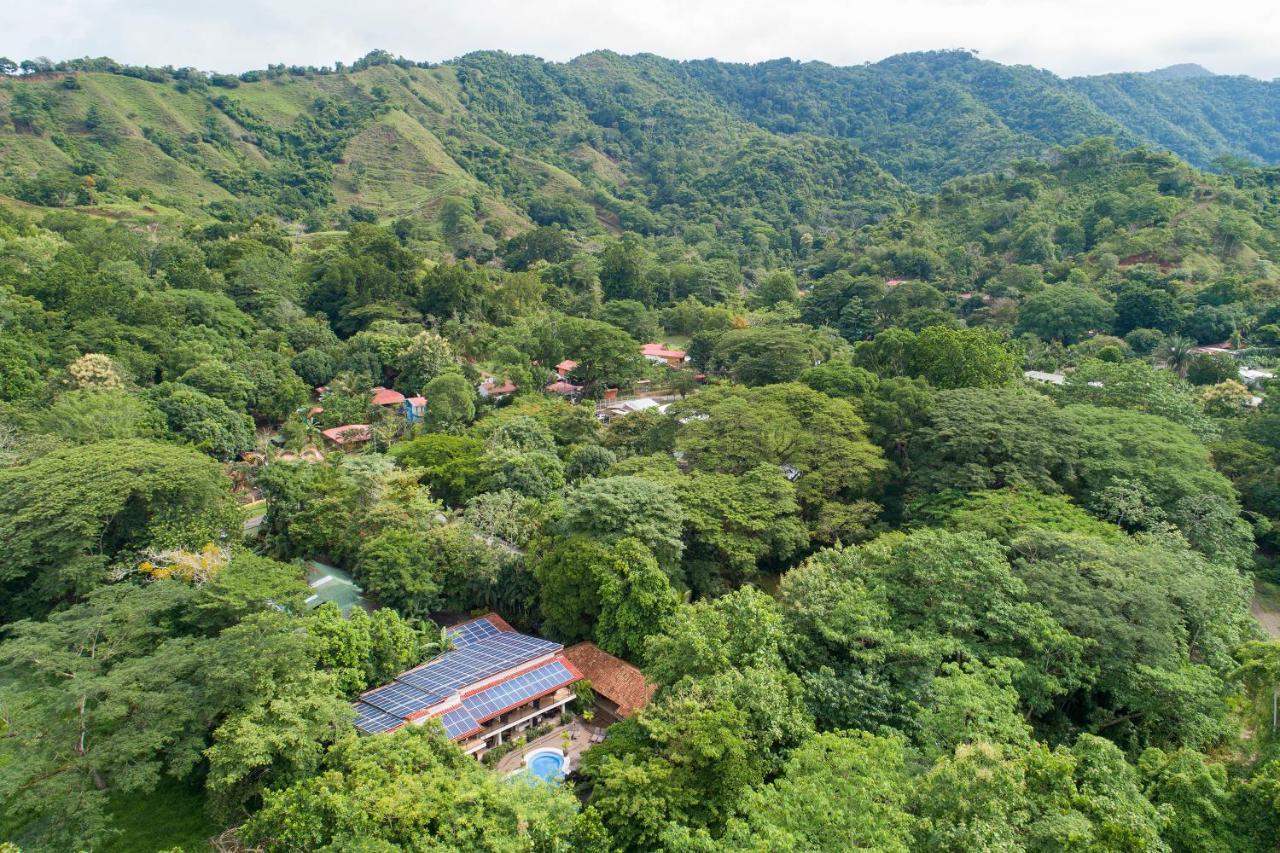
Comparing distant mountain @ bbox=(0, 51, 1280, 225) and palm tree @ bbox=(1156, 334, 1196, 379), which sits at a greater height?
distant mountain @ bbox=(0, 51, 1280, 225)

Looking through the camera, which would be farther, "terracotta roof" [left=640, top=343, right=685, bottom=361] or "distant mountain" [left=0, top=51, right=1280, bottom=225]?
"distant mountain" [left=0, top=51, right=1280, bottom=225]

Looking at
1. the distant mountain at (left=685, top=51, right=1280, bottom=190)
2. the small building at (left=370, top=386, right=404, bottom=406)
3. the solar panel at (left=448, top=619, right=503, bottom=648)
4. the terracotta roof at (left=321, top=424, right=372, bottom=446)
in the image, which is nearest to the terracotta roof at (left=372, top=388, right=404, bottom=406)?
the small building at (left=370, top=386, right=404, bottom=406)

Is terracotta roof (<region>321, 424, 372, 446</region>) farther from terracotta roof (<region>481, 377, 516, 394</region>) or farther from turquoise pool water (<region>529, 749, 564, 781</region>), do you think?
turquoise pool water (<region>529, 749, 564, 781</region>)

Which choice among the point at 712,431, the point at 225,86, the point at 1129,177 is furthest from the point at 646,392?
the point at 225,86

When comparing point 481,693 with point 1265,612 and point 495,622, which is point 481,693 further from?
point 1265,612

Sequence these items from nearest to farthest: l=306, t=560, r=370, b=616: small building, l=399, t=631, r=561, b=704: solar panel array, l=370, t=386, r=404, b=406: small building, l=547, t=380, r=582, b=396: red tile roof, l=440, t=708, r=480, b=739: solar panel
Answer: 1. l=440, t=708, r=480, b=739: solar panel
2. l=399, t=631, r=561, b=704: solar panel array
3. l=306, t=560, r=370, b=616: small building
4. l=370, t=386, r=404, b=406: small building
5. l=547, t=380, r=582, b=396: red tile roof

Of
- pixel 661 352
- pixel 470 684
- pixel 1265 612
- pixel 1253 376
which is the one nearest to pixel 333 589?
pixel 470 684

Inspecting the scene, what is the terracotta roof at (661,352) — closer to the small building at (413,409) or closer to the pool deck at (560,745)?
the small building at (413,409)
